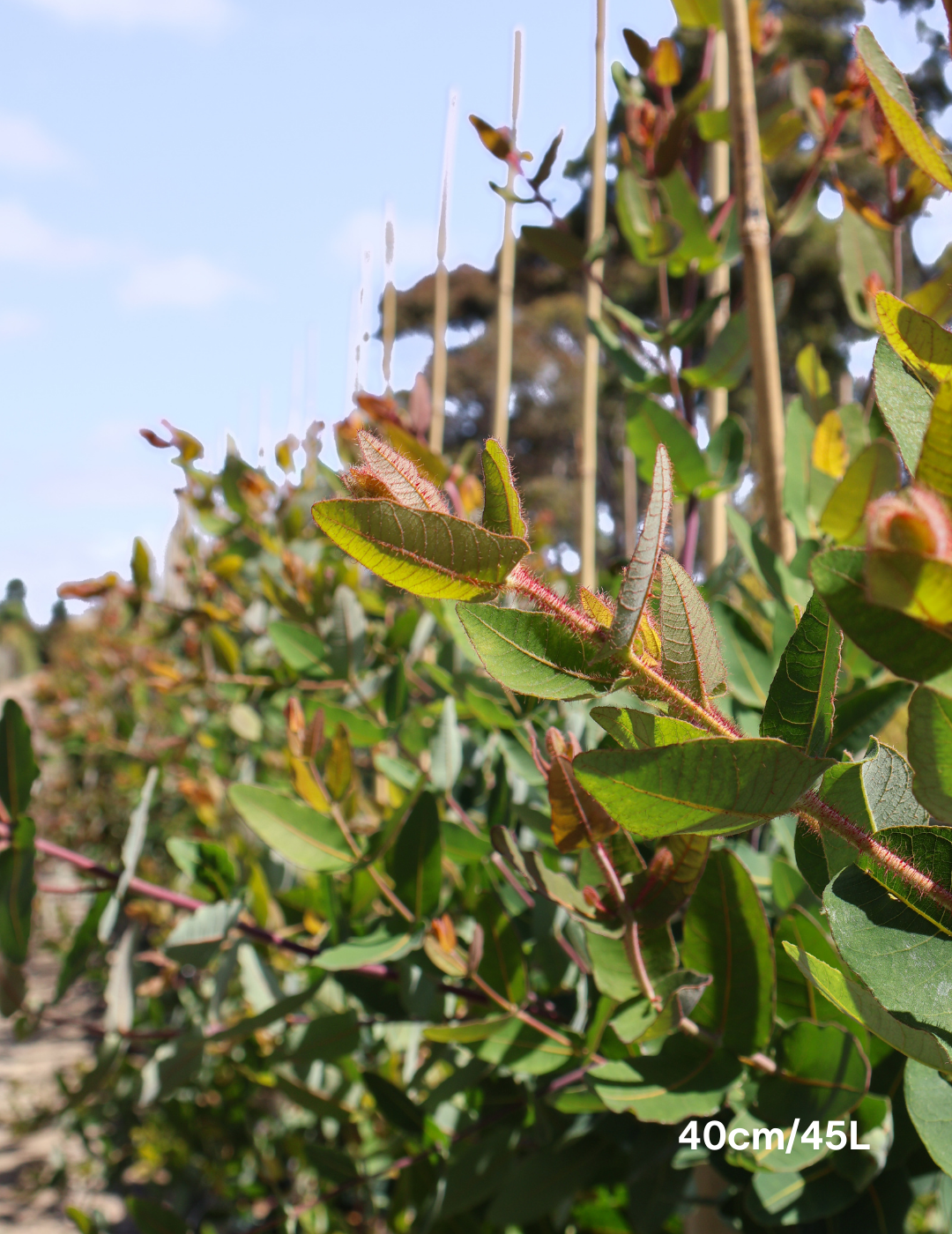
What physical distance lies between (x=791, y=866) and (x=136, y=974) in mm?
688

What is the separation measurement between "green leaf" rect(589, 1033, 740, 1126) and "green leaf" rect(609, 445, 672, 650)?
36 cm

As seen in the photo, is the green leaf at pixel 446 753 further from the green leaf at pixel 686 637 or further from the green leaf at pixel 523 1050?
the green leaf at pixel 686 637

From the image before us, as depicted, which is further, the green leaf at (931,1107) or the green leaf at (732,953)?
the green leaf at (732,953)

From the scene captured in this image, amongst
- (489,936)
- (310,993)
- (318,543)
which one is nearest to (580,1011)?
(489,936)

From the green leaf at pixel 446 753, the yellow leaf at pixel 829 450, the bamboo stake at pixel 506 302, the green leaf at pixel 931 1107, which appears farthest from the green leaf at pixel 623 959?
the bamboo stake at pixel 506 302

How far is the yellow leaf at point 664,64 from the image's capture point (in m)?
0.95

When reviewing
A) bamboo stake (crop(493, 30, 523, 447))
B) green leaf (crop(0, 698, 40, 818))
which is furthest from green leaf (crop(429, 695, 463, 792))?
bamboo stake (crop(493, 30, 523, 447))

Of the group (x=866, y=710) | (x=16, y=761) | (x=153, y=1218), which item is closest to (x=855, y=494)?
(x=866, y=710)

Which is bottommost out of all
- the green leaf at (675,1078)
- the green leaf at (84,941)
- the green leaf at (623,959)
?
the green leaf at (675,1078)

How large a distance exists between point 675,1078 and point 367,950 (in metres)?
0.25

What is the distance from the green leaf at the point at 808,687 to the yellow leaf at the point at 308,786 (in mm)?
492

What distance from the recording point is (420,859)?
0.75 metres

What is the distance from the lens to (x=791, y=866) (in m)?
0.68

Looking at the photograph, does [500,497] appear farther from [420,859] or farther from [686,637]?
[420,859]
